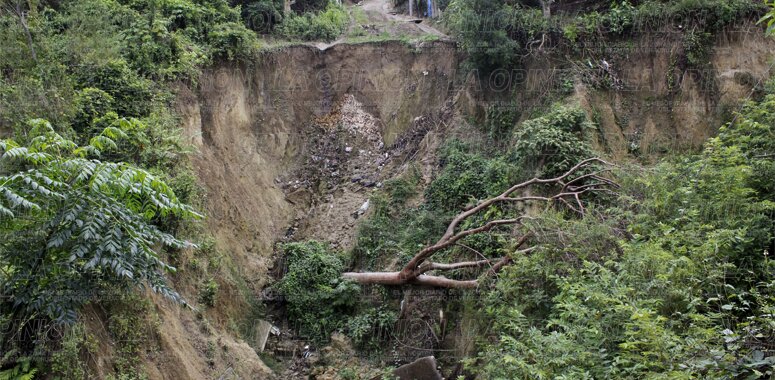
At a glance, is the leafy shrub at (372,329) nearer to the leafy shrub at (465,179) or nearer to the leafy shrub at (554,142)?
the leafy shrub at (465,179)

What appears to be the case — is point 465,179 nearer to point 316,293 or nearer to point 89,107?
point 316,293

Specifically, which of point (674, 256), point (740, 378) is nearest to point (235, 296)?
point (674, 256)

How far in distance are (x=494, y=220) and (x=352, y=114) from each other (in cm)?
959

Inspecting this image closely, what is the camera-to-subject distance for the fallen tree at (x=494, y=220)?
12.9m

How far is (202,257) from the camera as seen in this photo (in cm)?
1320

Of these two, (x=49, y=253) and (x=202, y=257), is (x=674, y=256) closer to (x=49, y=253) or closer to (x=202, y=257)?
(x=49, y=253)

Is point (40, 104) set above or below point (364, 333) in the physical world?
above

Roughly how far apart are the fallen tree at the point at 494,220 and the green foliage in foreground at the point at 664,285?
5.13ft

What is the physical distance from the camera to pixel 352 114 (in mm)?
21375

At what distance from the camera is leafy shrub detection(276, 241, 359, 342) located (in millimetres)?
14789

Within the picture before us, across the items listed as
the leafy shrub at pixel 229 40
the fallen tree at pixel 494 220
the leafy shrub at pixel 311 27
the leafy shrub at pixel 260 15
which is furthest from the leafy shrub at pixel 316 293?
the leafy shrub at pixel 260 15

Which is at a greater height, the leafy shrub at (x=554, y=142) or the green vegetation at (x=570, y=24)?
the green vegetation at (x=570, y=24)

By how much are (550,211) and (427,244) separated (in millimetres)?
4070

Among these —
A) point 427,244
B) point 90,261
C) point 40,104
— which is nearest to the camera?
point 90,261
